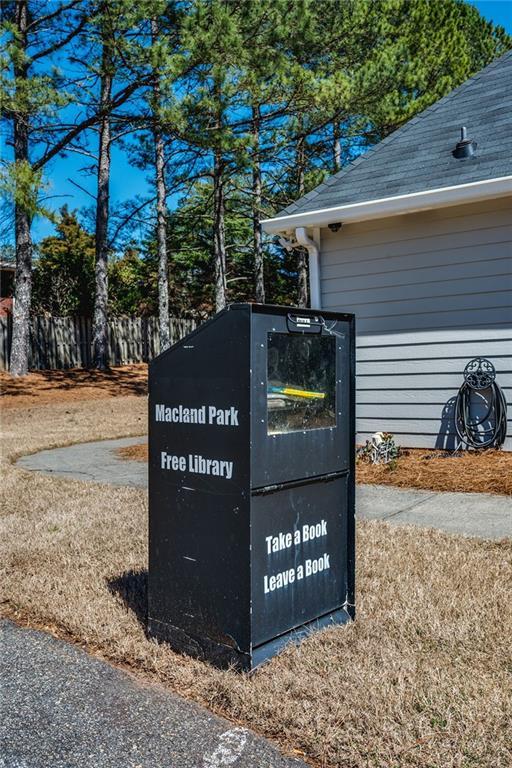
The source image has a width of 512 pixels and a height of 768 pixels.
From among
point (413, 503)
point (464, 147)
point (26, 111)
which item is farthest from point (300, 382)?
point (26, 111)

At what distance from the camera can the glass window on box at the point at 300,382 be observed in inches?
115

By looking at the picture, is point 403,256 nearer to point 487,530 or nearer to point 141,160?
point 487,530

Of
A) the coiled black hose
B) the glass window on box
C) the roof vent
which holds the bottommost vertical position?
the coiled black hose

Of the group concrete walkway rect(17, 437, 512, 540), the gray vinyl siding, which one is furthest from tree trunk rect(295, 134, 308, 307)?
concrete walkway rect(17, 437, 512, 540)

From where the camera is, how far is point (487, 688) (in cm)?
257

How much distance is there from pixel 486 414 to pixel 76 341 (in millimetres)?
16907

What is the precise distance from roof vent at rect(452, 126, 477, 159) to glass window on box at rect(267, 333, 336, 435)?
207 inches

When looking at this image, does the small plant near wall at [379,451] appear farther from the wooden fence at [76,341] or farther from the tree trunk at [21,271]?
the wooden fence at [76,341]

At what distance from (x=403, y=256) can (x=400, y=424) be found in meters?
1.88

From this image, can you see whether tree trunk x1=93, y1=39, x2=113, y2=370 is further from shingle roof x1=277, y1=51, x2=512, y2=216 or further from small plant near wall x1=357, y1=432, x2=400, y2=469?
small plant near wall x1=357, y1=432, x2=400, y2=469

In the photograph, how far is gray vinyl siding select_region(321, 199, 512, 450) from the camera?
7094mm

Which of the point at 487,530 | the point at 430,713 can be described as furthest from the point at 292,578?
the point at 487,530

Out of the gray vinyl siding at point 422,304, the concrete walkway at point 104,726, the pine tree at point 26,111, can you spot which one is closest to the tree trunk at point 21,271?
the pine tree at point 26,111

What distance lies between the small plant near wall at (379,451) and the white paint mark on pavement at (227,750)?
4.94 m
